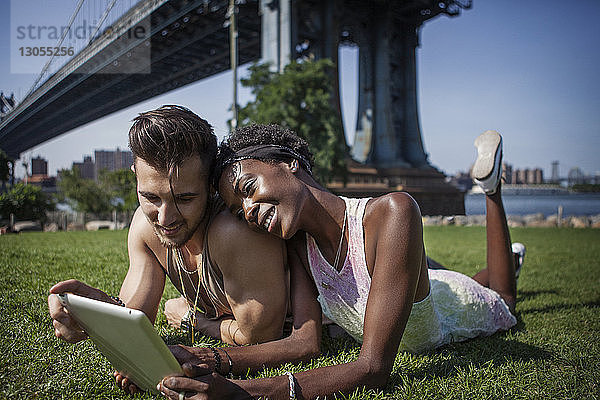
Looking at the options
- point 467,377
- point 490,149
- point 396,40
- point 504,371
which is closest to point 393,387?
point 467,377

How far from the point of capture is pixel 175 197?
181 centimetres

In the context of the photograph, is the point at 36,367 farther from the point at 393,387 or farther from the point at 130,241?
the point at 393,387

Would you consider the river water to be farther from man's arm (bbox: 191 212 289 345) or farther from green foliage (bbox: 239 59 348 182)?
green foliage (bbox: 239 59 348 182)

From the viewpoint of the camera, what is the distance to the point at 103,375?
6.28 feet

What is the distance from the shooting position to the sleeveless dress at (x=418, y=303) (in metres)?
1.95

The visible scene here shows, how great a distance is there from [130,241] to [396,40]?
1127 inches

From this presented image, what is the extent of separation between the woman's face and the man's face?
0.12m

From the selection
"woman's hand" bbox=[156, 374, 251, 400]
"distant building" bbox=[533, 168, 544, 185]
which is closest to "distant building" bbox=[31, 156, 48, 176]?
"woman's hand" bbox=[156, 374, 251, 400]

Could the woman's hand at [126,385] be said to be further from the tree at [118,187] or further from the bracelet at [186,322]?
the tree at [118,187]

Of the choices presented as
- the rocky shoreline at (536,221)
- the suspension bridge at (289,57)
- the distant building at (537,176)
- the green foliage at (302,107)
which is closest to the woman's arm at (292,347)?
the green foliage at (302,107)

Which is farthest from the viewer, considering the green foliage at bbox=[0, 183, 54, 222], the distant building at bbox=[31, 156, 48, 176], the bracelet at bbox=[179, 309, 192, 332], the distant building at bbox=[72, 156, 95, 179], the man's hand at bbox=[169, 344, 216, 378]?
the distant building at bbox=[72, 156, 95, 179]

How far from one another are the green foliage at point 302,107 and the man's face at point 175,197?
11892 mm

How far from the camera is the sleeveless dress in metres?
1.95

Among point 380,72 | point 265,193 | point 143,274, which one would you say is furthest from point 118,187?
point 265,193
